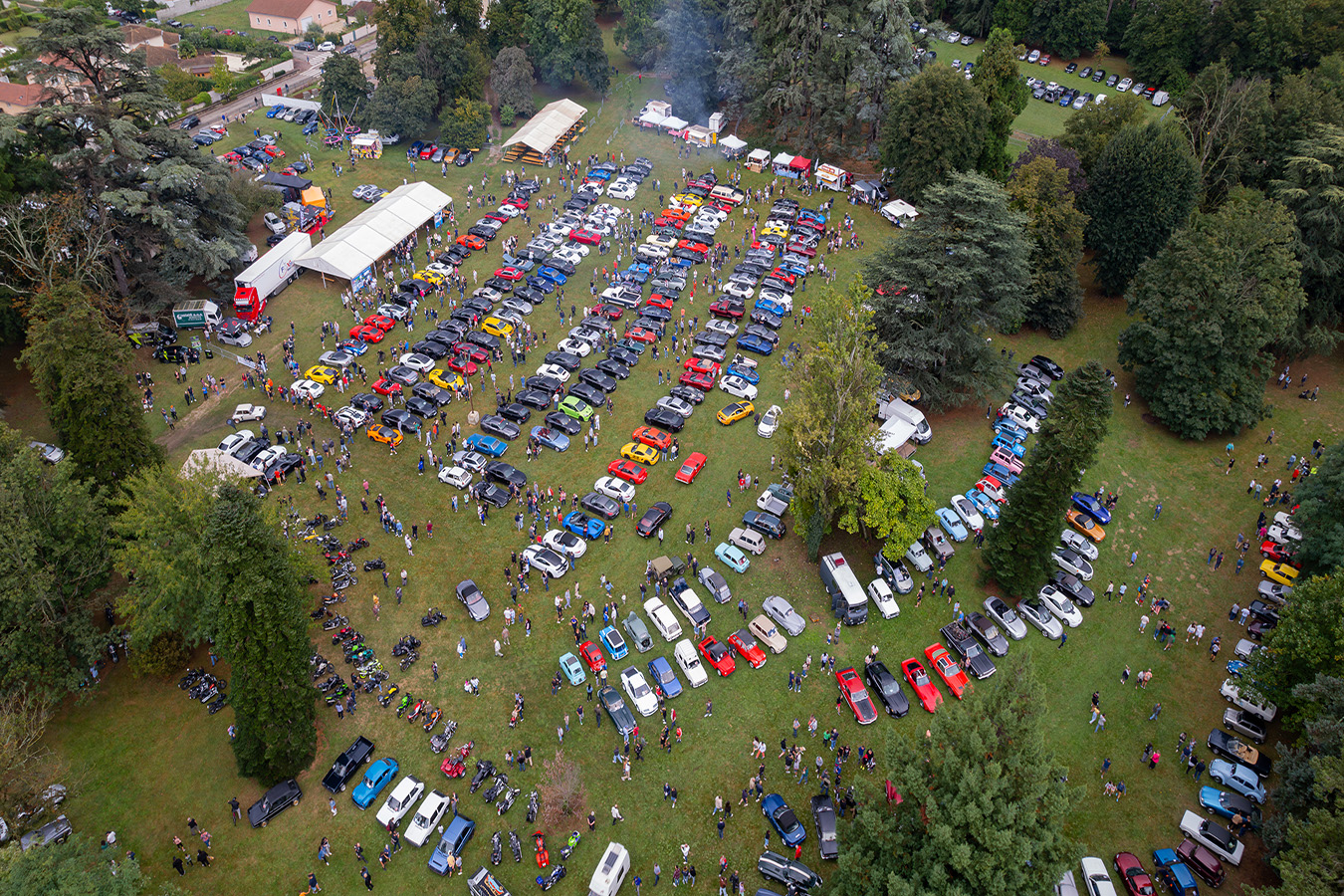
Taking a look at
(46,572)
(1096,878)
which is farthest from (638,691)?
(46,572)

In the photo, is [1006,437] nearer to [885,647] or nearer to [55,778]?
[885,647]

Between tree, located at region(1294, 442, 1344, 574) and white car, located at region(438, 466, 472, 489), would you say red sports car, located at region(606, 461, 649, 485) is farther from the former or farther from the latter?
tree, located at region(1294, 442, 1344, 574)

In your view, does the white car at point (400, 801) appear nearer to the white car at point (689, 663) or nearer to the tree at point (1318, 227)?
the white car at point (689, 663)

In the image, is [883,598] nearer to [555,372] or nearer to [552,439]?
[552,439]

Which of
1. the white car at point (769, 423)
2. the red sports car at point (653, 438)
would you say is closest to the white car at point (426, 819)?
the red sports car at point (653, 438)

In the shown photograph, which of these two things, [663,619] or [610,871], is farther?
[663,619]

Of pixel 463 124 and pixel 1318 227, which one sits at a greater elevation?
pixel 1318 227

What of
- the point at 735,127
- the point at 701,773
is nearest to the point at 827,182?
the point at 735,127
